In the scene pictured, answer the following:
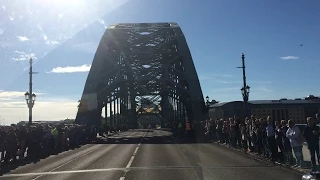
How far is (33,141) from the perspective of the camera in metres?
23.4

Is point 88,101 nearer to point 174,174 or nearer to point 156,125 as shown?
point 174,174

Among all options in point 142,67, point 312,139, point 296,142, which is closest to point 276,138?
point 296,142

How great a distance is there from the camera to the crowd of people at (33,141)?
65.2ft

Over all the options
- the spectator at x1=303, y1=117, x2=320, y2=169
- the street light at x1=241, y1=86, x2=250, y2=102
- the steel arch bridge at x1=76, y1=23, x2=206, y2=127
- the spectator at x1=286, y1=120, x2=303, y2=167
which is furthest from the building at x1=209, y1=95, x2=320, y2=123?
the steel arch bridge at x1=76, y1=23, x2=206, y2=127

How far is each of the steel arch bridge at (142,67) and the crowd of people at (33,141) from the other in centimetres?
2378

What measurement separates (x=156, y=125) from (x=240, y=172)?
152794mm

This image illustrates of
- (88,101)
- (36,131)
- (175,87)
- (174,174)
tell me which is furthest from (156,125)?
(174,174)

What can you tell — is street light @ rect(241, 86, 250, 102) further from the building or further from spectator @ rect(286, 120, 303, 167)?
spectator @ rect(286, 120, 303, 167)

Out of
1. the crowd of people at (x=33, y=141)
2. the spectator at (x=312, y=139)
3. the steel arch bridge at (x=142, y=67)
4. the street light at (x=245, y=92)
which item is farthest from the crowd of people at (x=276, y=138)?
the steel arch bridge at (x=142, y=67)

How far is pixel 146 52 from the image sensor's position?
67.0 m

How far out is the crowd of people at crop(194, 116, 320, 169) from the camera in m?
14.0

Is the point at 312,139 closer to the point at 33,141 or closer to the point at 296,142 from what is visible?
the point at 296,142

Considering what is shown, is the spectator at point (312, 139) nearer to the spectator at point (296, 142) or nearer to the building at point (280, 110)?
the spectator at point (296, 142)

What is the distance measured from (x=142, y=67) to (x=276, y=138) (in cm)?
5546
